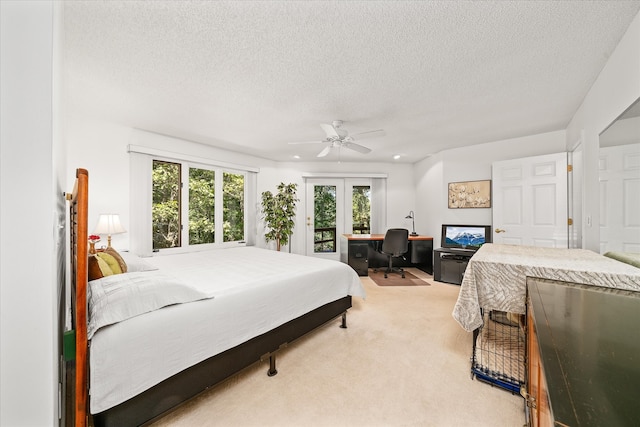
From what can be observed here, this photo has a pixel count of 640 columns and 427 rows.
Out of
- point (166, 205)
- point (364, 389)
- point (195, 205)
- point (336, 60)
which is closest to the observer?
point (364, 389)

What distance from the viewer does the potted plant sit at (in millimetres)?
5059

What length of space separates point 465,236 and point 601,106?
8.62 feet

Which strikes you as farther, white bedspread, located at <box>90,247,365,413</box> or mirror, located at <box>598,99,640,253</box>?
mirror, located at <box>598,99,640,253</box>

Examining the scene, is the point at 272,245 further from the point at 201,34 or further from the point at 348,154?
the point at 201,34

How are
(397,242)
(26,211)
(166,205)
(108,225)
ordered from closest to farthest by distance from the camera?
(26,211)
(108,225)
(166,205)
(397,242)

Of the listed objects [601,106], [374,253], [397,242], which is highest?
[601,106]

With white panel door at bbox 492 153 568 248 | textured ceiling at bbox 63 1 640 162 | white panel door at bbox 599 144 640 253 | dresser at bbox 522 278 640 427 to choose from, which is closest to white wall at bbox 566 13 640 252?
textured ceiling at bbox 63 1 640 162

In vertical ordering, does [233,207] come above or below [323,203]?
below

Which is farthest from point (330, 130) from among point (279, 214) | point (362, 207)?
point (362, 207)

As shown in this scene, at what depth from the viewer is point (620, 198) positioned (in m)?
1.76

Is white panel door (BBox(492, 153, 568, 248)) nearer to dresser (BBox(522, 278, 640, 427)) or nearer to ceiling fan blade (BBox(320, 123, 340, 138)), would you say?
ceiling fan blade (BBox(320, 123, 340, 138))

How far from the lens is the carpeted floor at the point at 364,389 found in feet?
4.93

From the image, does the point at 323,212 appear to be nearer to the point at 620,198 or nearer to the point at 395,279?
the point at 395,279

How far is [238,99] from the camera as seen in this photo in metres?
2.64
